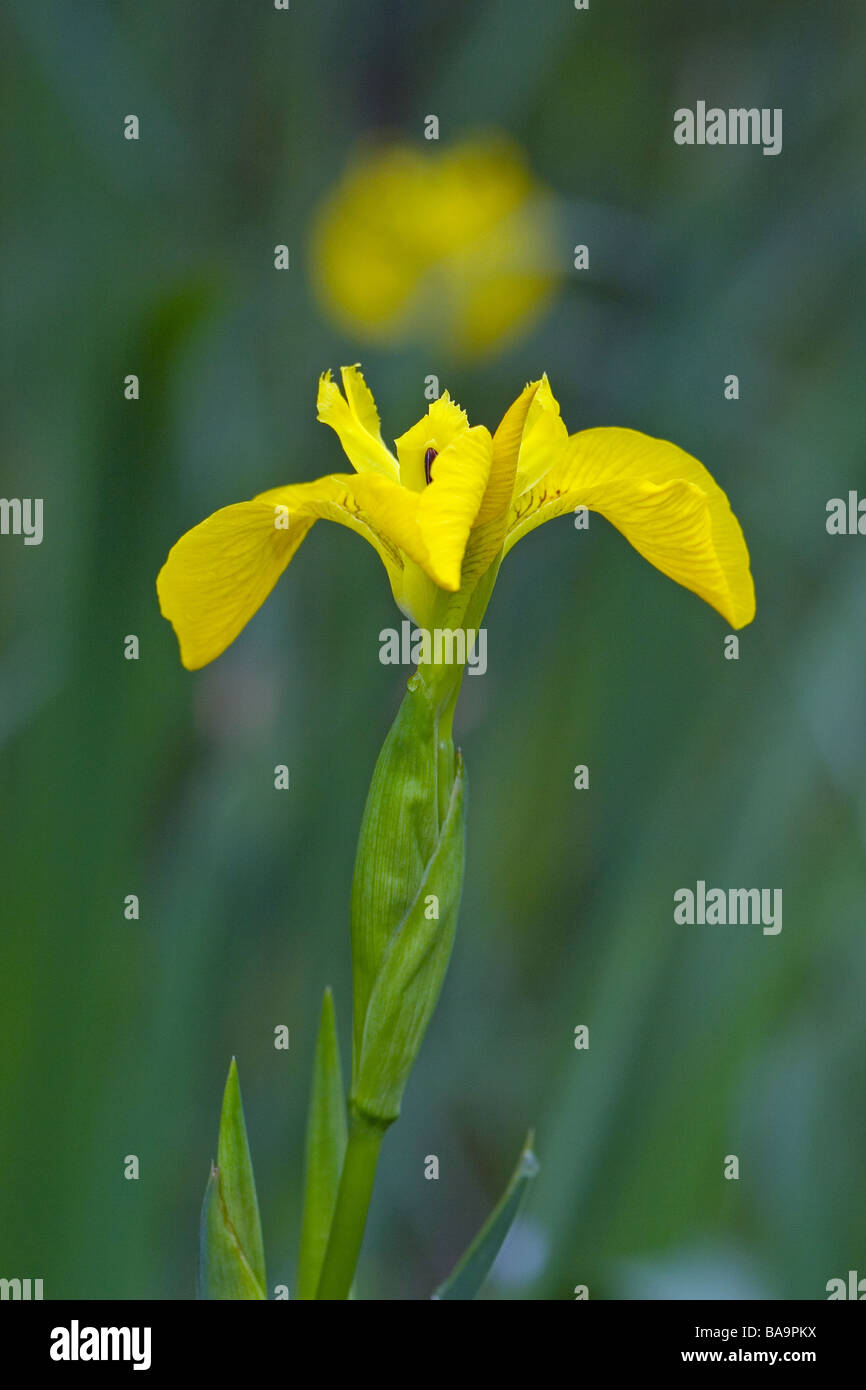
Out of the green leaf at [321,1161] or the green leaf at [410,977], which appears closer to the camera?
the green leaf at [410,977]

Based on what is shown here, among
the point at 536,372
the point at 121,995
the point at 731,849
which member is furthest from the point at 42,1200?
the point at 536,372

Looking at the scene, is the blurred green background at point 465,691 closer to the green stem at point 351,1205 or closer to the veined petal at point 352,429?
the veined petal at point 352,429

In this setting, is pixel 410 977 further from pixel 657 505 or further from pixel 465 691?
pixel 465 691

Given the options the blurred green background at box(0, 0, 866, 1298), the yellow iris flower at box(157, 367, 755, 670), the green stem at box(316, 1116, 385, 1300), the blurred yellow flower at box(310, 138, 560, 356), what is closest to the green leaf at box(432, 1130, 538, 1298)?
→ the green stem at box(316, 1116, 385, 1300)

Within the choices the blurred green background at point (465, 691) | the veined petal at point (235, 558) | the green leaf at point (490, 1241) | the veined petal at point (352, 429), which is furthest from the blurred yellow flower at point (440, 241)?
the green leaf at point (490, 1241)

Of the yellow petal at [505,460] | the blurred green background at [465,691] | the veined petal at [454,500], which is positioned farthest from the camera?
the blurred green background at [465,691]

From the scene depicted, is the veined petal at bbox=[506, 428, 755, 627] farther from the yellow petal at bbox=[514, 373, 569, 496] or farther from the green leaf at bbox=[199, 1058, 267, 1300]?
the green leaf at bbox=[199, 1058, 267, 1300]
